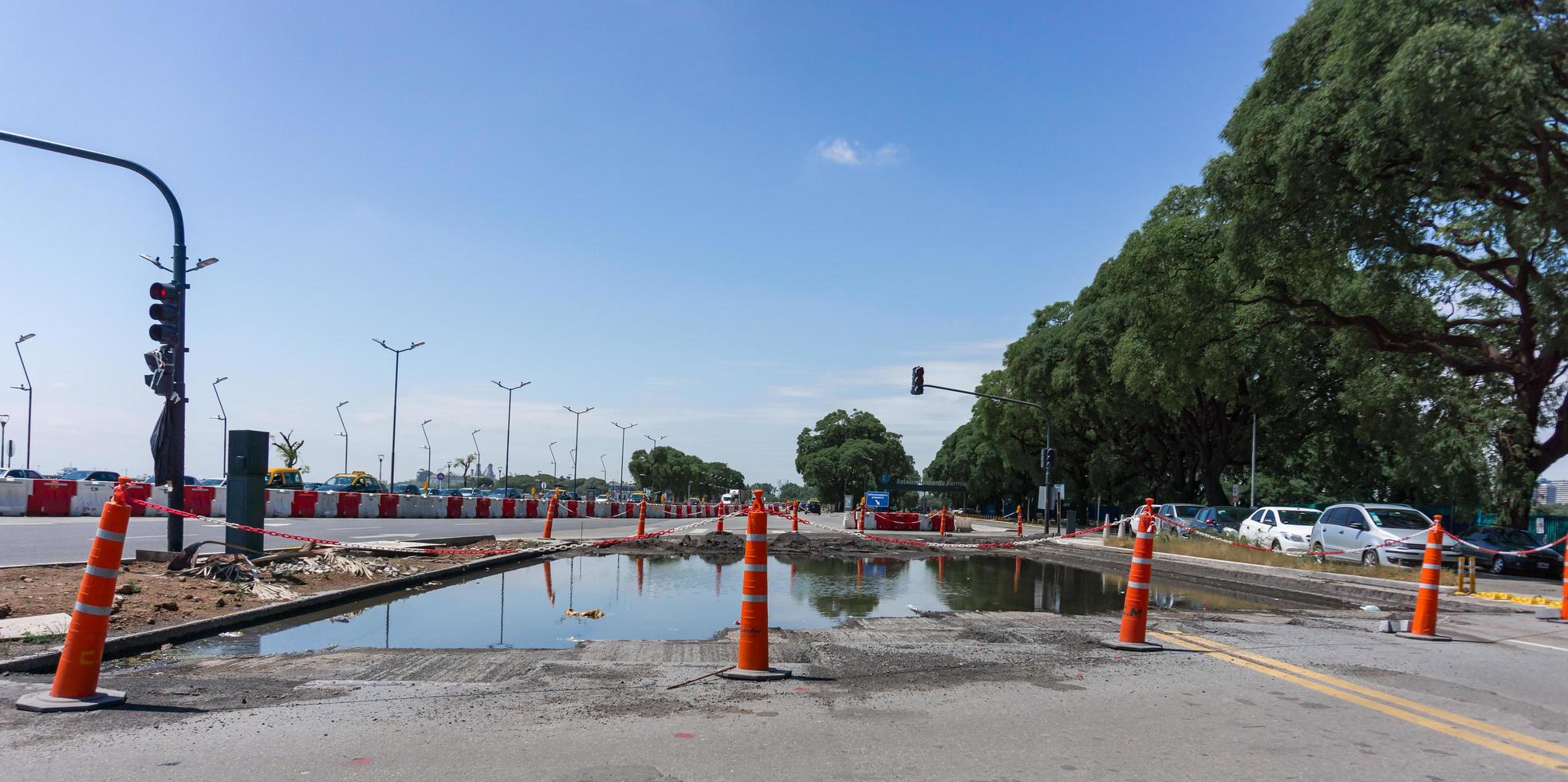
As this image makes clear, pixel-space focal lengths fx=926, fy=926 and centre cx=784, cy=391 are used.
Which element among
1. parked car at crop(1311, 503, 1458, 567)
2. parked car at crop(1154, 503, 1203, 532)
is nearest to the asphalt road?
parked car at crop(1311, 503, 1458, 567)

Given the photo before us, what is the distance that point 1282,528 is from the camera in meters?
25.9

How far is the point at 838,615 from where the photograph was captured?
11922mm

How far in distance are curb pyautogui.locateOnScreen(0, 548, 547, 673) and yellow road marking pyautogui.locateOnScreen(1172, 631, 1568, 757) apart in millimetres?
9665

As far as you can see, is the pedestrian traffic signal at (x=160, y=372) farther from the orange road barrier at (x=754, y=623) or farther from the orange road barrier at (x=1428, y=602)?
the orange road barrier at (x=1428, y=602)

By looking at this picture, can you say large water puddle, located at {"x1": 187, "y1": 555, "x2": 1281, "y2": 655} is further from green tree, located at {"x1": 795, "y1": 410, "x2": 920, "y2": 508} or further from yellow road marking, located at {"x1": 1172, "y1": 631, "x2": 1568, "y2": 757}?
green tree, located at {"x1": 795, "y1": 410, "x2": 920, "y2": 508}

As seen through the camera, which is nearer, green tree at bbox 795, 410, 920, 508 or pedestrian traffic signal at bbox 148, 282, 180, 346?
pedestrian traffic signal at bbox 148, 282, 180, 346

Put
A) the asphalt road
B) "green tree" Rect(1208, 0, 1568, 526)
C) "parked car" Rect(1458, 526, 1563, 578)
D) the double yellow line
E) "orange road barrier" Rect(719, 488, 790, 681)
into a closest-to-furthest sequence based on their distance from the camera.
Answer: the double yellow line
"orange road barrier" Rect(719, 488, 790, 681)
the asphalt road
"green tree" Rect(1208, 0, 1568, 526)
"parked car" Rect(1458, 526, 1563, 578)

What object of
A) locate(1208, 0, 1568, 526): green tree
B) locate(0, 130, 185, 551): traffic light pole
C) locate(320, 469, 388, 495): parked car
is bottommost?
locate(320, 469, 388, 495): parked car

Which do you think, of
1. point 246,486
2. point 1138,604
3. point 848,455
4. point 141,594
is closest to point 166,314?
point 246,486

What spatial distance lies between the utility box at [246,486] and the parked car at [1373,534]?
20663 mm

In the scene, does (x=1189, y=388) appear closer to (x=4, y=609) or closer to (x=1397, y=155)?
(x=1397, y=155)

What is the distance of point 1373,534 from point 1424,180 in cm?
807

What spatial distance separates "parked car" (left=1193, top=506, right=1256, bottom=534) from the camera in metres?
31.1

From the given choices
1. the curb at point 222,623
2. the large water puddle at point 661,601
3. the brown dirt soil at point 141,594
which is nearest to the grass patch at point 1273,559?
the large water puddle at point 661,601
